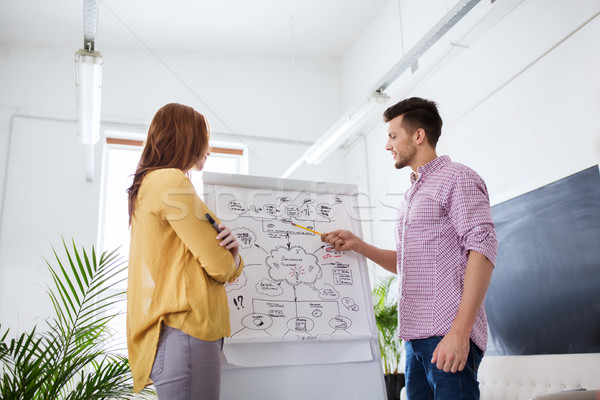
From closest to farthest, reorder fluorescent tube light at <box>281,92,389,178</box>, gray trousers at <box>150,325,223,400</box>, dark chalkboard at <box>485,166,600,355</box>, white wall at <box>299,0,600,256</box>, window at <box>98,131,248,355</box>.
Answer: gray trousers at <box>150,325,223,400</box>
dark chalkboard at <box>485,166,600,355</box>
white wall at <box>299,0,600,256</box>
fluorescent tube light at <box>281,92,389,178</box>
window at <box>98,131,248,355</box>

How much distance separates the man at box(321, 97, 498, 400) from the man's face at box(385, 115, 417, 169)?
110 mm

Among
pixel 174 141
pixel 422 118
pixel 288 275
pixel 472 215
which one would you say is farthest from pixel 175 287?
pixel 422 118

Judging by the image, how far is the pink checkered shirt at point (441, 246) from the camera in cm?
154

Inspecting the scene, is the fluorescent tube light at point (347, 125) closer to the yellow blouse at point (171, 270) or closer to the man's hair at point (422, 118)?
the man's hair at point (422, 118)

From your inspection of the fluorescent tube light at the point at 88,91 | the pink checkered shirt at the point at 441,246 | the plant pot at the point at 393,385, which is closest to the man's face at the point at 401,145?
the pink checkered shirt at the point at 441,246

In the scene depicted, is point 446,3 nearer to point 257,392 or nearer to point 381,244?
point 381,244

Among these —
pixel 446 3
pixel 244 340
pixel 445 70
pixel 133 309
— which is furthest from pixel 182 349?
pixel 446 3

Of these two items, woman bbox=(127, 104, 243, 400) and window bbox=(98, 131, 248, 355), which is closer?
woman bbox=(127, 104, 243, 400)

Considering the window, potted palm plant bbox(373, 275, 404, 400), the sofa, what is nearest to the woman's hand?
the sofa

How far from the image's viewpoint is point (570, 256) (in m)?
2.30

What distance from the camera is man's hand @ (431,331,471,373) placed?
1418 millimetres

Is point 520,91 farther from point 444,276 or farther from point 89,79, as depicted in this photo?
point 89,79

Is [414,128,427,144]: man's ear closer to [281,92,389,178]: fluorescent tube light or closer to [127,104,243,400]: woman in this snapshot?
[127,104,243,400]: woman

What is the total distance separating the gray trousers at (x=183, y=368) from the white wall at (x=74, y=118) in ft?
9.03
